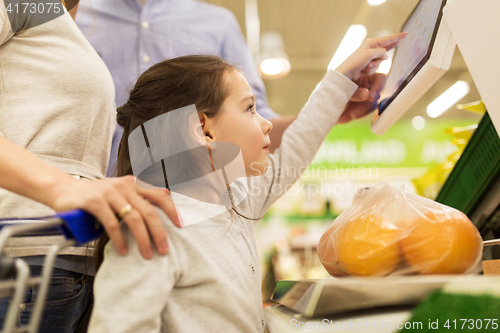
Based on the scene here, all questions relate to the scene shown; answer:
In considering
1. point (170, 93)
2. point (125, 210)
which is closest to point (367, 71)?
point (170, 93)

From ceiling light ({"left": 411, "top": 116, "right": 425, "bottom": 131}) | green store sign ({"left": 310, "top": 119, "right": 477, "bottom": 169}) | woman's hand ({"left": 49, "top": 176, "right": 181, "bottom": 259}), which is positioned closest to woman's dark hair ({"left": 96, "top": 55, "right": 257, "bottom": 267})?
woman's hand ({"left": 49, "top": 176, "right": 181, "bottom": 259})

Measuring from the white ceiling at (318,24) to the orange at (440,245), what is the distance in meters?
3.00

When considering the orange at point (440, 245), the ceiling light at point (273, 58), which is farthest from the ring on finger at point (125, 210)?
the ceiling light at point (273, 58)

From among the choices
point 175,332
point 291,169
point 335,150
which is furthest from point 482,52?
point 335,150

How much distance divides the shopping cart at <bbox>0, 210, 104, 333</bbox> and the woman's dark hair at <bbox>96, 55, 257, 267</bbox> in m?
0.35

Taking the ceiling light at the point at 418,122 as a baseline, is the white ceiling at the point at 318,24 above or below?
above

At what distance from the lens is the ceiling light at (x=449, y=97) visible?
1929 millimetres

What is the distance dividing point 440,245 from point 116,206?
0.52 m

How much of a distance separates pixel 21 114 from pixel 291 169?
0.70 m

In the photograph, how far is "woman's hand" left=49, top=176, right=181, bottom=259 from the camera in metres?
0.50

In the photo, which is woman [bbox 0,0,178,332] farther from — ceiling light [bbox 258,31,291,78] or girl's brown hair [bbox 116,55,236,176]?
ceiling light [bbox 258,31,291,78]

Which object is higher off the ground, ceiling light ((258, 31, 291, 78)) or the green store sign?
ceiling light ((258, 31, 291, 78))

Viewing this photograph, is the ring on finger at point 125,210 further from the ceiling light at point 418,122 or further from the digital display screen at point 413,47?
the ceiling light at point 418,122

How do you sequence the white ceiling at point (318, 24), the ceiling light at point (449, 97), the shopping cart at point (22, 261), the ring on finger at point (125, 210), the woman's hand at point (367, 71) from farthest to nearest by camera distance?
the white ceiling at point (318, 24) → the ceiling light at point (449, 97) → the woman's hand at point (367, 71) → the ring on finger at point (125, 210) → the shopping cart at point (22, 261)
